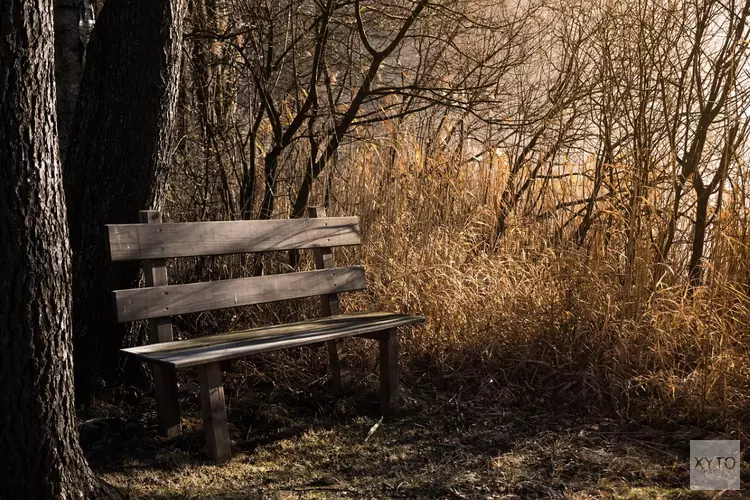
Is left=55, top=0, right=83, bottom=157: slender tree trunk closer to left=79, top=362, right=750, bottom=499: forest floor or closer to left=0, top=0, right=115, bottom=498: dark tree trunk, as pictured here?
left=79, top=362, right=750, bottom=499: forest floor

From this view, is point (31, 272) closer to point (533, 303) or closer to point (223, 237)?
point (223, 237)

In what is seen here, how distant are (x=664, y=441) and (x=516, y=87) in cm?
262

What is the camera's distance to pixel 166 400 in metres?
3.12

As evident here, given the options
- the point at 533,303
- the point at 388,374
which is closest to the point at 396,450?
the point at 388,374

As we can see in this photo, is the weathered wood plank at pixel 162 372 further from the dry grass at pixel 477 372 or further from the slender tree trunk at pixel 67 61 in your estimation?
the slender tree trunk at pixel 67 61

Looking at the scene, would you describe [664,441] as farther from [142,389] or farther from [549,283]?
[142,389]

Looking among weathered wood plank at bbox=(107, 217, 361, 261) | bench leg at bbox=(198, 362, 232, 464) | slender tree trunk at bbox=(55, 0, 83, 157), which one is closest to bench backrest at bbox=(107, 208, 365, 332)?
weathered wood plank at bbox=(107, 217, 361, 261)

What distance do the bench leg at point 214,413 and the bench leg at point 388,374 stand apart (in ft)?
2.66

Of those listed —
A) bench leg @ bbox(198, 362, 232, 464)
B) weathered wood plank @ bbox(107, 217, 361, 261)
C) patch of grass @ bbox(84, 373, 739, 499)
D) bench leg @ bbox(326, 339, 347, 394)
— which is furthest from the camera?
bench leg @ bbox(326, 339, 347, 394)

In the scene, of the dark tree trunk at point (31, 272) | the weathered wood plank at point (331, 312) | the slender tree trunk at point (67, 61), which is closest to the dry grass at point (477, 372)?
the weathered wood plank at point (331, 312)

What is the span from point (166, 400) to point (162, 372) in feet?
0.38

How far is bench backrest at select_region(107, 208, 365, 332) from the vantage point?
301 centimetres

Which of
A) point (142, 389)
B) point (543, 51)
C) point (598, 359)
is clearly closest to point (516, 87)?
point (543, 51)
